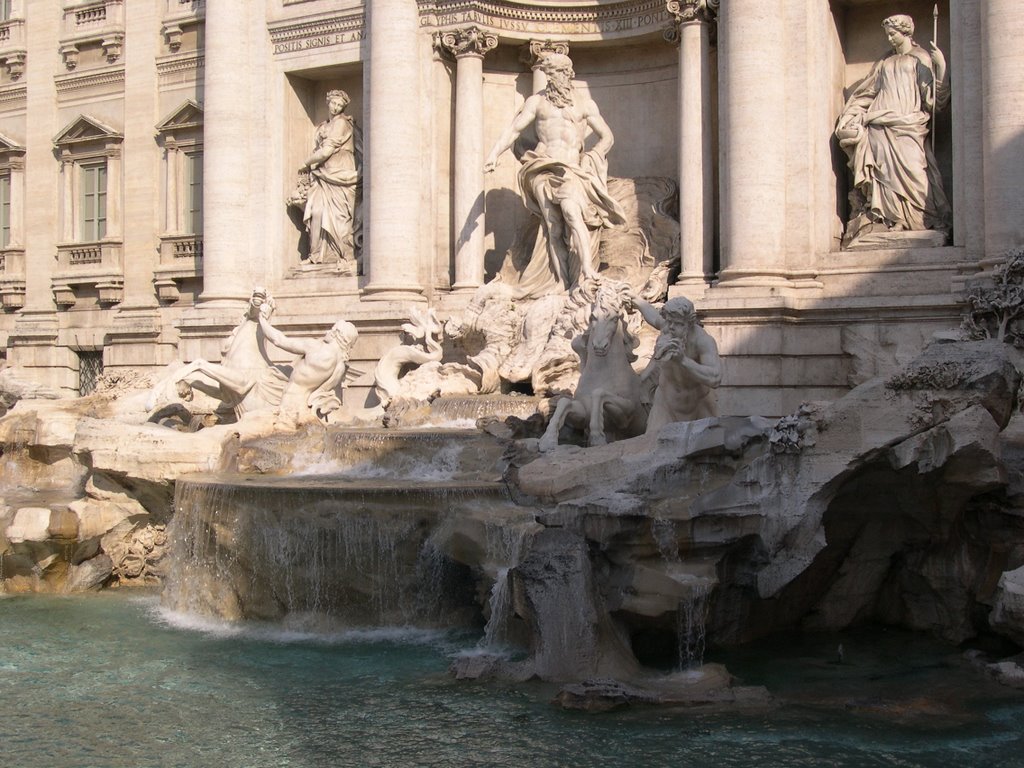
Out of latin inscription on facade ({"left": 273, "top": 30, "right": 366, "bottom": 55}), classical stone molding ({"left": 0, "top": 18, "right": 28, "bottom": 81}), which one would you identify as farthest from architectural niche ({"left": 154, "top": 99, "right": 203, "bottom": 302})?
classical stone molding ({"left": 0, "top": 18, "right": 28, "bottom": 81})

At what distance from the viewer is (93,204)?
20.2 m

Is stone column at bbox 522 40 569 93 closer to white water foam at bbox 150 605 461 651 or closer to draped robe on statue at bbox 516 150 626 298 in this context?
draped robe on statue at bbox 516 150 626 298

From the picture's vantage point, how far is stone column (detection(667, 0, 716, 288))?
14.4 metres

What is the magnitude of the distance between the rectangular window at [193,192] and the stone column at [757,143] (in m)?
8.84

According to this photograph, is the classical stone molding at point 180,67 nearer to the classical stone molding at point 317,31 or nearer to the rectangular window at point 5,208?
the classical stone molding at point 317,31

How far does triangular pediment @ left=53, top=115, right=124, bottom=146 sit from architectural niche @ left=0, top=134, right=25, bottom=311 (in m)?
1.10

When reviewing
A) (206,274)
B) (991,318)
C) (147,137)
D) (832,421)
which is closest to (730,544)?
(832,421)

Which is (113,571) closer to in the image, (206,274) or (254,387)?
(254,387)

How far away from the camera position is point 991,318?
11602 millimetres

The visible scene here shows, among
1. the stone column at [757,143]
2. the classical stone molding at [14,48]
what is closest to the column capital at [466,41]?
the stone column at [757,143]

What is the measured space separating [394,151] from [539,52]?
229 centimetres

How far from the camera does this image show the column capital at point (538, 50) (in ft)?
52.3

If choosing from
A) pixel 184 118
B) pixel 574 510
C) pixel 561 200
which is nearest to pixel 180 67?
pixel 184 118

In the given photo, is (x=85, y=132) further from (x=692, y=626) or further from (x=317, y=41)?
(x=692, y=626)
